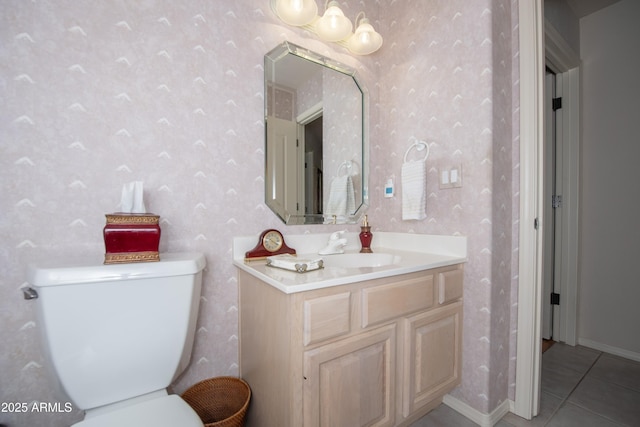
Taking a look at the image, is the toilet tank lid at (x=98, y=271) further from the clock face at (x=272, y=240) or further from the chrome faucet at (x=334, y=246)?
the chrome faucet at (x=334, y=246)

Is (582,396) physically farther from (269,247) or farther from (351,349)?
(269,247)

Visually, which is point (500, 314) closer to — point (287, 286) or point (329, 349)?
point (329, 349)

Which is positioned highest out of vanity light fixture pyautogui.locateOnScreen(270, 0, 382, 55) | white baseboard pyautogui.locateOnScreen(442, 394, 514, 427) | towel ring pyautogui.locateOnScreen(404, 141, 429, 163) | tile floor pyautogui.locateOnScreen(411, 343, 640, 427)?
vanity light fixture pyautogui.locateOnScreen(270, 0, 382, 55)

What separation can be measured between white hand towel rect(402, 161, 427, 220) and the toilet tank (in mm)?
1107

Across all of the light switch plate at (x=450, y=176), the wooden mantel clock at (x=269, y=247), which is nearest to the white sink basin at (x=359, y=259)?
the wooden mantel clock at (x=269, y=247)

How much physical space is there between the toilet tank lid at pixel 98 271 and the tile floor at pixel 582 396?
1.31 metres

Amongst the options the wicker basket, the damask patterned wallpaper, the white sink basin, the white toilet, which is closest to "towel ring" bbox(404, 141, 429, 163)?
the damask patterned wallpaper

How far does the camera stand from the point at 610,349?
1.92 meters

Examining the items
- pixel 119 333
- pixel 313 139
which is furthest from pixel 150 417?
pixel 313 139

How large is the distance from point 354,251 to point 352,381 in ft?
2.42

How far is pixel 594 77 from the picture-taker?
6.57 feet

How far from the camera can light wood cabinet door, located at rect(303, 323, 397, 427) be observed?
864mm

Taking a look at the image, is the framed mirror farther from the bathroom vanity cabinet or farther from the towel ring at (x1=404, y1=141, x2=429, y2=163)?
the bathroom vanity cabinet

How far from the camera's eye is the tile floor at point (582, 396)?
1.29 metres
